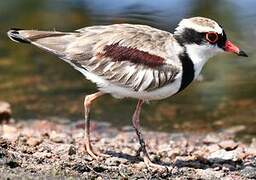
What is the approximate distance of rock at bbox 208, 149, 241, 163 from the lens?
887cm

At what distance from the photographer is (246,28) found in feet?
49.3

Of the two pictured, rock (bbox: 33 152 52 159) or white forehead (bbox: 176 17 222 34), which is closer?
rock (bbox: 33 152 52 159)

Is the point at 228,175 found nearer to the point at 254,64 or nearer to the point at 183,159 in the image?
the point at 183,159

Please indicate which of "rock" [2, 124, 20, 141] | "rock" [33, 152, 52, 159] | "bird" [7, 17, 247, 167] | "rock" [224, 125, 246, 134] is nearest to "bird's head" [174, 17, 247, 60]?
"bird" [7, 17, 247, 167]

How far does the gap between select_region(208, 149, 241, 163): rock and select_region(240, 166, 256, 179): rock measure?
1.30 ft

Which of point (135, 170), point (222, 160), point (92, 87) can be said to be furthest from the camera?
point (92, 87)

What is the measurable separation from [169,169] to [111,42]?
56.5 inches

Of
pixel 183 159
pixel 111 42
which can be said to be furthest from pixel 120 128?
pixel 111 42

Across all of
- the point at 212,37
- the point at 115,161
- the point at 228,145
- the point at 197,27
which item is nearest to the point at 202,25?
the point at 197,27

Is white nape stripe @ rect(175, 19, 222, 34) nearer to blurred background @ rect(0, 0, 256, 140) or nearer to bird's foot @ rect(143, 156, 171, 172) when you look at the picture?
bird's foot @ rect(143, 156, 171, 172)

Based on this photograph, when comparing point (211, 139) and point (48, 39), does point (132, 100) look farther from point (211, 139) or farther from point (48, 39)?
point (48, 39)

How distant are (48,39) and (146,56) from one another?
3.76 feet

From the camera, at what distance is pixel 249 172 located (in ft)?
27.1

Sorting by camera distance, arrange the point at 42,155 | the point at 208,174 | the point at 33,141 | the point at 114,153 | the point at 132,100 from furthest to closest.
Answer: the point at 132,100 → the point at 114,153 → the point at 33,141 → the point at 208,174 → the point at 42,155
